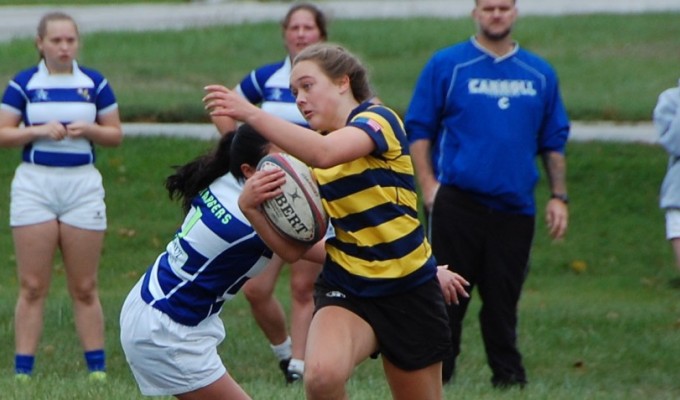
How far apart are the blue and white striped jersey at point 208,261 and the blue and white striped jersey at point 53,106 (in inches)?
119

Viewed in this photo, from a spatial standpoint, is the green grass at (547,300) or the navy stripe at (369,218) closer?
the navy stripe at (369,218)

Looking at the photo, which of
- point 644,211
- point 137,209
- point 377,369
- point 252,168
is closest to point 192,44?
point 137,209

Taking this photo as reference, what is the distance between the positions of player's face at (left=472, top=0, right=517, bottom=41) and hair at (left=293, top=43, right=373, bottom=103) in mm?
2423

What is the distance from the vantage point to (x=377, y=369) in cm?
985

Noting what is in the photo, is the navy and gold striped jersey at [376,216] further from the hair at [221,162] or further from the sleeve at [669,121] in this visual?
the sleeve at [669,121]

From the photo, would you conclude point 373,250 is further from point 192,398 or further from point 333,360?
point 192,398

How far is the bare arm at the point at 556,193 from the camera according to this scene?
8.42 meters

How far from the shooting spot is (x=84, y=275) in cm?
890

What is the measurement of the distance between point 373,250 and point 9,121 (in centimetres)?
375

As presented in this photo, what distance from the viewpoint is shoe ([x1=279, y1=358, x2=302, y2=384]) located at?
880cm

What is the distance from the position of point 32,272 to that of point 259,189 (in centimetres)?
364

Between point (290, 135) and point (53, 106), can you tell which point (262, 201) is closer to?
point (290, 135)

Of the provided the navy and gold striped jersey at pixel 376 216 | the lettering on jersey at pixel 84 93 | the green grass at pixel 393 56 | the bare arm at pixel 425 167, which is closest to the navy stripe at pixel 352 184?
the navy and gold striped jersey at pixel 376 216

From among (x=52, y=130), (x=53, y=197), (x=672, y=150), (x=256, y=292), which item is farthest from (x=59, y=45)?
(x=672, y=150)
